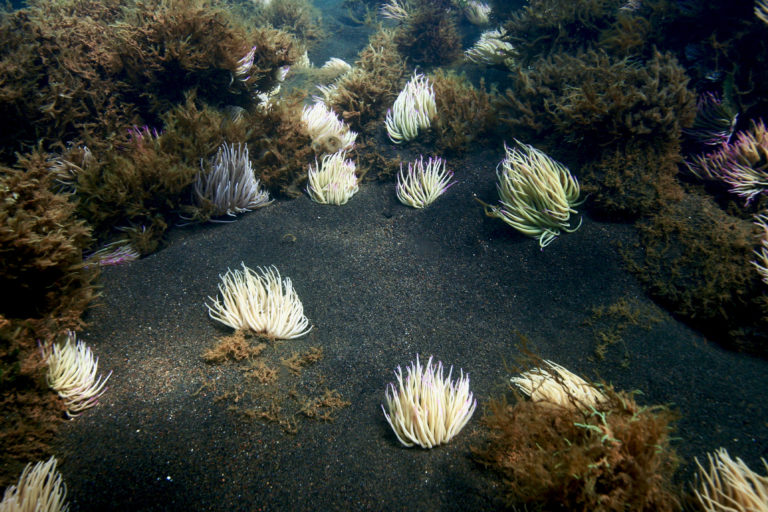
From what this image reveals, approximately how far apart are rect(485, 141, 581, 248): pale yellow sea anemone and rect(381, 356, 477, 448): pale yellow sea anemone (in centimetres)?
242

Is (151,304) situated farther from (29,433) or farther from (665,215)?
(665,215)

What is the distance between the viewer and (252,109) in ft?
20.4

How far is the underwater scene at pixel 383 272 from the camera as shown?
8.91ft

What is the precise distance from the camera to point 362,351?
385 centimetres

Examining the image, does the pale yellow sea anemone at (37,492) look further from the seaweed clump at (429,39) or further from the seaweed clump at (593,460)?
the seaweed clump at (429,39)

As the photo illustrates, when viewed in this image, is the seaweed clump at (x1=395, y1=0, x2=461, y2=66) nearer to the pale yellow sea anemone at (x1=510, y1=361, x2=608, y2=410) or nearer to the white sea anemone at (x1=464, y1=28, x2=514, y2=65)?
the white sea anemone at (x1=464, y1=28, x2=514, y2=65)

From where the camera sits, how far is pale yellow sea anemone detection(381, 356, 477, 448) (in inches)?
117

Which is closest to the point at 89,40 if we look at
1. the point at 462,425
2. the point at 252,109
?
the point at 252,109

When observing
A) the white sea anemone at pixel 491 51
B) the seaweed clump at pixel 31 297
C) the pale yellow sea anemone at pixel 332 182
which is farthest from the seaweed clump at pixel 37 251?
the white sea anemone at pixel 491 51

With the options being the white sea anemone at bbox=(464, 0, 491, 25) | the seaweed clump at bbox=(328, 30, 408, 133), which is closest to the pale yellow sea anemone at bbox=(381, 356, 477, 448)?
the seaweed clump at bbox=(328, 30, 408, 133)

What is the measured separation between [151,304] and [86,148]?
271 cm

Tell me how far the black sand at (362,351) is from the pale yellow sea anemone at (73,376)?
143mm

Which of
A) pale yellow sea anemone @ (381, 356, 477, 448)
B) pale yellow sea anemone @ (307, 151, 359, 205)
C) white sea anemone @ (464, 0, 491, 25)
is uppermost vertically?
white sea anemone @ (464, 0, 491, 25)

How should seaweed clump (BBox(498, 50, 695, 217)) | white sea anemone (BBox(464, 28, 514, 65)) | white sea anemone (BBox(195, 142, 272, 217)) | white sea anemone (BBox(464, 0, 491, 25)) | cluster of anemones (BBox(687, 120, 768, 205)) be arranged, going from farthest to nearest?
white sea anemone (BBox(464, 0, 491, 25)) < white sea anemone (BBox(464, 28, 514, 65)) < white sea anemone (BBox(195, 142, 272, 217)) < seaweed clump (BBox(498, 50, 695, 217)) < cluster of anemones (BBox(687, 120, 768, 205))
